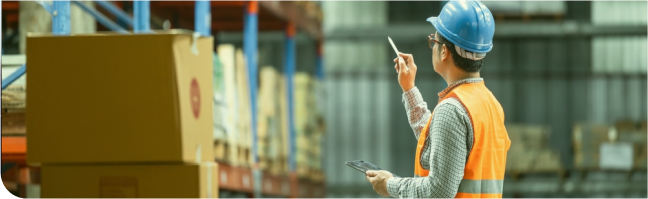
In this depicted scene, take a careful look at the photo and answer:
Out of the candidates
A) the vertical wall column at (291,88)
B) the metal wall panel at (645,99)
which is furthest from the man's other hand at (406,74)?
the metal wall panel at (645,99)

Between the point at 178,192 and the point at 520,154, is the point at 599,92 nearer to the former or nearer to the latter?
the point at 520,154

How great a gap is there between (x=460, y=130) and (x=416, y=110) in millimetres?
557

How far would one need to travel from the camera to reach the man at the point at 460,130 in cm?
280

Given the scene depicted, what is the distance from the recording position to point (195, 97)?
→ 3539mm

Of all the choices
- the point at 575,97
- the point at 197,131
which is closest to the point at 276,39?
the point at 575,97

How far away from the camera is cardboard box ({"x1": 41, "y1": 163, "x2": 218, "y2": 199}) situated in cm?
339

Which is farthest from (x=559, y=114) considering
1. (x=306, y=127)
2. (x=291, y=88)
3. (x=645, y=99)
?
(x=291, y=88)

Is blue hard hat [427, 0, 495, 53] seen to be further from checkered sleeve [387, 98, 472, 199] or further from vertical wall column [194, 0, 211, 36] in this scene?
vertical wall column [194, 0, 211, 36]

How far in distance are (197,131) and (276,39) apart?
10680mm

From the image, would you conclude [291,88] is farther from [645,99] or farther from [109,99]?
[645,99]

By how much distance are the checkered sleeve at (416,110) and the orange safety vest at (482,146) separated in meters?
0.37

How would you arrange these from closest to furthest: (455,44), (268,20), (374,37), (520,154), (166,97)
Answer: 1. (455,44)
2. (166,97)
3. (268,20)
4. (520,154)
5. (374,37)

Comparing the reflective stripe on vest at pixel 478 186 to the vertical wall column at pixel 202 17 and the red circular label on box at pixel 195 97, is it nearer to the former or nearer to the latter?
the red circular label on box at pixel 195 97

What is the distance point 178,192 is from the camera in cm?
339
